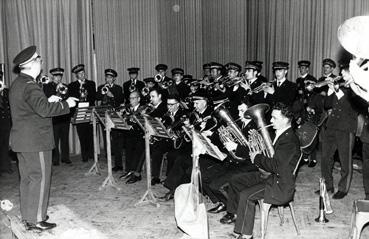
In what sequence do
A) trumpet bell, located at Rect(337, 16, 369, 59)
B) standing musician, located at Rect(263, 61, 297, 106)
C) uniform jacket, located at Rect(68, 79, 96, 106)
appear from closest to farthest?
trumpet bell, located at Rect(337, 16, 369, 59) < standing musician, located at Rect(263, 61, 297, 106) < uniform jacket, located at Rect(68, 79, 96, 106)

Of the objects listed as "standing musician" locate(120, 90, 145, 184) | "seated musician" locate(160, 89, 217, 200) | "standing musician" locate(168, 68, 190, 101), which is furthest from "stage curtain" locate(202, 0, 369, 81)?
"standing musician" locate(120, 90, 145, 184)

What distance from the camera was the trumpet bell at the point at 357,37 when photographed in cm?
234

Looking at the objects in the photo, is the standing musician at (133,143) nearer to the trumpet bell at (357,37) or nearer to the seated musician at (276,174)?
the seated musician at (276,174)

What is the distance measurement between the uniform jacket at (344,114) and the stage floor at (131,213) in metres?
1.04

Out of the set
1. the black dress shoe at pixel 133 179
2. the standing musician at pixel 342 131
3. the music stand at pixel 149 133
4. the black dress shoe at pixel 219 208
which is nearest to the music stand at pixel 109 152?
the black dress shoe at pixel 133 179

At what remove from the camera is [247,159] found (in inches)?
214

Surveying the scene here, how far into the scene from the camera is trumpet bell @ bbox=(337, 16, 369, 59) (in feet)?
7.69

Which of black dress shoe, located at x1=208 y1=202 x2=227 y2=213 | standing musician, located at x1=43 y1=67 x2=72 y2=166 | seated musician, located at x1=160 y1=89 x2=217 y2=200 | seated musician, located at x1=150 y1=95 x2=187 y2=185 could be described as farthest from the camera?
standing musician, located at x1=43 y1=67 x2=72 y2=166

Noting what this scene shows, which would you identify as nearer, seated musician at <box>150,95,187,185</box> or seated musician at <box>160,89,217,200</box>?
seated musician at <box>160,89,217,200</box>

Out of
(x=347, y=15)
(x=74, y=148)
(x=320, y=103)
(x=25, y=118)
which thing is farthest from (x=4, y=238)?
(x=347, y=15)

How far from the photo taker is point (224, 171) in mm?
5668

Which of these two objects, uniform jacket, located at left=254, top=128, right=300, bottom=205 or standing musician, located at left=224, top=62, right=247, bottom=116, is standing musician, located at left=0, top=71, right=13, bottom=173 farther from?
uniform jacket, located at left=254, top=128, right=300, bottom=205

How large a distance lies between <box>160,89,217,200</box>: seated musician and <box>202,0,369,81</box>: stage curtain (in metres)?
3.99

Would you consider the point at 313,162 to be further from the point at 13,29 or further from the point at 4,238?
the point at 13,29
